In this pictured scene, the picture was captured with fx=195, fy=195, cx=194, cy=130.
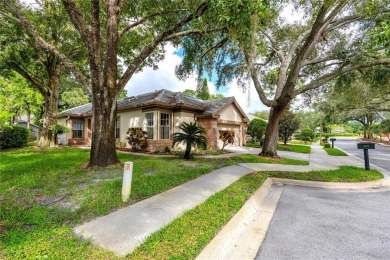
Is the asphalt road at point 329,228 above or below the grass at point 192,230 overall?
below

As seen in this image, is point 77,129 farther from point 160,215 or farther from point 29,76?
point 160,215

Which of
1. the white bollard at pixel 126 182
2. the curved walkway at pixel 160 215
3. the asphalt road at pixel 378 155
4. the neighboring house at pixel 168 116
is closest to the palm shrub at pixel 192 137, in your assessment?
the neighboring house at pixel 168 116

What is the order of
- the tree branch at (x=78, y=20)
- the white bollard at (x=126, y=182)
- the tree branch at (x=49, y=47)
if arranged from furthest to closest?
1. the tree branch at (x=49, y=47)
2. the tree branch at (x=78, y=20)
3. the white bollard at (x=126, y=182)

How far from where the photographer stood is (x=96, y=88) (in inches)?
294

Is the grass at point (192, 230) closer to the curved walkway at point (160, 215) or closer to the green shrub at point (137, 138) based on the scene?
the curved walkway at point (160, 215)

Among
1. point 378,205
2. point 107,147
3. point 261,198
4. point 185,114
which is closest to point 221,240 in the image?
point 261,198

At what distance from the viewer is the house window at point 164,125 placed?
1338cm

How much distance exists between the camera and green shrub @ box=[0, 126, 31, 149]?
14.7 meters

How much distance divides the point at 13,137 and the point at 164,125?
40.0 ft

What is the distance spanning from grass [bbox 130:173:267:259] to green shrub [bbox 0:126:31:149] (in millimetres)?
17333

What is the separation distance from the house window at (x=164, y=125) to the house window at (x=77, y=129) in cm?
1150

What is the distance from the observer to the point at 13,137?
15.2 meters

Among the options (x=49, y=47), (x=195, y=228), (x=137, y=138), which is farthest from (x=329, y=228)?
(x=137, y=138)

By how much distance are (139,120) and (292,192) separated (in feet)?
37.0
